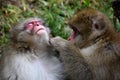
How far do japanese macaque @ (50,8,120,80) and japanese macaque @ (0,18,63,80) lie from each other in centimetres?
20

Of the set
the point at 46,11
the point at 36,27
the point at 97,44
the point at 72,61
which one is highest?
the point at 36,27

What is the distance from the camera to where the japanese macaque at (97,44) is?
6.93 m

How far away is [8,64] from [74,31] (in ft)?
3.65

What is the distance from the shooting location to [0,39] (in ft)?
31.9

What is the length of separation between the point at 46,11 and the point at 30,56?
4.18 metres

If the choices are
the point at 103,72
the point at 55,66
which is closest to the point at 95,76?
the point at 103,72

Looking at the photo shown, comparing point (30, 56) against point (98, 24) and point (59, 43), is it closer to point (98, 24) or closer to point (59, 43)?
point (59, 43)

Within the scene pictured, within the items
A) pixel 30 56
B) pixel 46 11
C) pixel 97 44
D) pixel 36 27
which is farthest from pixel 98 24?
pixel 46 11

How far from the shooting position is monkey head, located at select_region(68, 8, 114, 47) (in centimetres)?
711

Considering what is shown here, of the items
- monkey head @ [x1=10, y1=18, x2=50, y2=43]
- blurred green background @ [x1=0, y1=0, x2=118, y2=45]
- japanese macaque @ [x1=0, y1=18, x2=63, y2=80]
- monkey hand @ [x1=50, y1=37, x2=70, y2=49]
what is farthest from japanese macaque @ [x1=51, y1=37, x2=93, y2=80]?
blurred green background @ [x1=0, y1=0, x2=118, y2=45]

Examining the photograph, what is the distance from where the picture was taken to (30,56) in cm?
684

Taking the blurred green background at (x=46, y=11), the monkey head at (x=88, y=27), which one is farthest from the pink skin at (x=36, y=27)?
the blurred green background at (x=46, y=11)

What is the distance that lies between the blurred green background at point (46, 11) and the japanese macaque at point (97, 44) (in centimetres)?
248

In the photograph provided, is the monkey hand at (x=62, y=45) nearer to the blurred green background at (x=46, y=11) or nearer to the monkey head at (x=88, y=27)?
the monkey head at (x=88, y=27)
